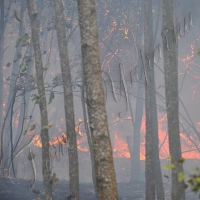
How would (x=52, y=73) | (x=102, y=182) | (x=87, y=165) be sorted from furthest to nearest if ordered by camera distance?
(x=52, y=73), (x=87, y=165), (x=102, y=182)

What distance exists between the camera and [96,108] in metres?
6.92

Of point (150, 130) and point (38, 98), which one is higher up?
point (38, 98)

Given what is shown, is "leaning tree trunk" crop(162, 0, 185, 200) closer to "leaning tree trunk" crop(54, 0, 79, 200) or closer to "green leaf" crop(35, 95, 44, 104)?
"leaning tree trunk" crop(54, 0, 79, 200)

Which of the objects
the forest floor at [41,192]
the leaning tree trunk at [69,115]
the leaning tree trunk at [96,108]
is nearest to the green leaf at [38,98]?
the leaning tree trunk at [69,115]

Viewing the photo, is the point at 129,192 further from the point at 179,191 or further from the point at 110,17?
the point at 110,17

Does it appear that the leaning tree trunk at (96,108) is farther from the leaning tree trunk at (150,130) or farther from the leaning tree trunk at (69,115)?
the leaning tree trunk at (150,130)

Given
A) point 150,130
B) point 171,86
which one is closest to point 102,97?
point 171,86

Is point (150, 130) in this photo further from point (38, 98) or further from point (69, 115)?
point (38, 98)

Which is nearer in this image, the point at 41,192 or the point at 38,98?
the point at 38,98

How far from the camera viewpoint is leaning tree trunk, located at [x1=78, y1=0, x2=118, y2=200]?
6.63 metres

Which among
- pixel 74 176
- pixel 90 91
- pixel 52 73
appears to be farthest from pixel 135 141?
pixel 52 73

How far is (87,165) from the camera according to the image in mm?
29891

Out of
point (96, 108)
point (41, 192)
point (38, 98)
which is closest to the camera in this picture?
point (96, 108)

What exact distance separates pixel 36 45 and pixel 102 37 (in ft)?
55.2
